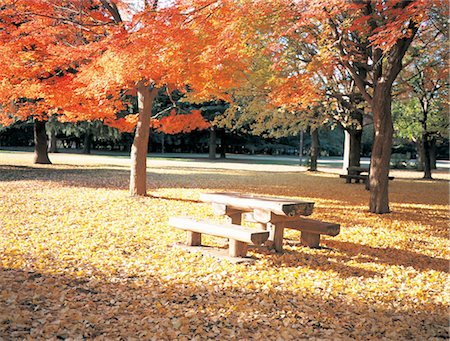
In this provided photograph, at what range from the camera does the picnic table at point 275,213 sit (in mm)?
6777

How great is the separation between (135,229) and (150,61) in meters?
4.08

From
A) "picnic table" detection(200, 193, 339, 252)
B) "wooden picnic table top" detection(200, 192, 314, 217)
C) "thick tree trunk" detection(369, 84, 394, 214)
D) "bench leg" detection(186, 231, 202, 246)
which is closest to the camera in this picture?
"wooden picnic table top" detection(200, 192, 314, 217)

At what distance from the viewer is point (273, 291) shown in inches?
217

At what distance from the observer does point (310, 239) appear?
7883mm

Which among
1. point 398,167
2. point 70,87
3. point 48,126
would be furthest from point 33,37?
point 398,167

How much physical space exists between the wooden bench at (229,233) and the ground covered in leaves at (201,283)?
0.31m

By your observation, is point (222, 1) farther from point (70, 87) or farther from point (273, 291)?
point (273, 291)

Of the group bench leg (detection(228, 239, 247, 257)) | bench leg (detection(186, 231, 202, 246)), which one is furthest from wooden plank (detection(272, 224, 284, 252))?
bench leg (detection(186, 231, 202, 246))

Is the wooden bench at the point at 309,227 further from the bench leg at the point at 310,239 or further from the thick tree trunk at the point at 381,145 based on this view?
the thick tree trunk at the point at 381,145

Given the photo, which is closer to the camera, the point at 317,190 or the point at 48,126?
the point at 317,190

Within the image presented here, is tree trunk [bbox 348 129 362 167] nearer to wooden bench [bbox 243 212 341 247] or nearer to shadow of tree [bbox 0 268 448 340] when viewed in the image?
wooden bench [bbox 243 212 341 247]

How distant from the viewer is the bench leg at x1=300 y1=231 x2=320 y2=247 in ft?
25.7

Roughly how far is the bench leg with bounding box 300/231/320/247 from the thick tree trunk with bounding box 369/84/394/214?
4.89 m

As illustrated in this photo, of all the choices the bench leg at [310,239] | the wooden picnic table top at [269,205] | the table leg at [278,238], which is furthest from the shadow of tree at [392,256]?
the wooden picnic table top at [269,205]
